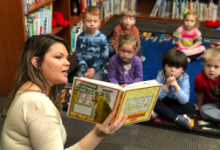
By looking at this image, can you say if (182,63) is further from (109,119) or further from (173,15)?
(173,15)

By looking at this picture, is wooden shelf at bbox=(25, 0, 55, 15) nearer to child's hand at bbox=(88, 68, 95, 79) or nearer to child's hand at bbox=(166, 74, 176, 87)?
child's hand at bbox=(88, 68, 95, 79)

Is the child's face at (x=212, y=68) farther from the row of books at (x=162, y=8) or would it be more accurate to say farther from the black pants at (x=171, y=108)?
the row of books at (x=162, y=8)

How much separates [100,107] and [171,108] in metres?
1.07

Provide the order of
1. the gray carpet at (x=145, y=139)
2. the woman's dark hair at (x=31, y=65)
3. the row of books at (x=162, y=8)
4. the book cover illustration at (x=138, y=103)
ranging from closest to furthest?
the woman's dark hair at (x=31, y=65) < the book cover illustration at (x=138, y=103) < the gray carpet at (x=145, y=139) < the row of books at (x=162, y=8)

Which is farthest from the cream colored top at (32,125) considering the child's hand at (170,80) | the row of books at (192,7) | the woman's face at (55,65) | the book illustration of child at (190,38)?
the row of books at (192,7)

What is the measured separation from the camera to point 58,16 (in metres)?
2.83

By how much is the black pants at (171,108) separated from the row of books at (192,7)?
2606 millimetres

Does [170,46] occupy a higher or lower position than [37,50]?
lower

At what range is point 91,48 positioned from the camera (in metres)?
2.55

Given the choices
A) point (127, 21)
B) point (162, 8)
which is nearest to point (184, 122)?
point (127, 21)

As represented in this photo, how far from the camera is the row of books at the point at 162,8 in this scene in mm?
4445

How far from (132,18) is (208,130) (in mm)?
1626

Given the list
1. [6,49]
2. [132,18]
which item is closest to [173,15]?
[132,18]

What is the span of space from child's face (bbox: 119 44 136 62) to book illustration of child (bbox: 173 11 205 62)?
1.18 meters
